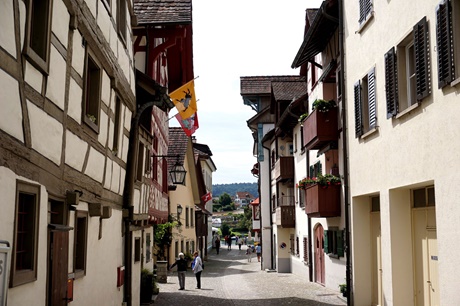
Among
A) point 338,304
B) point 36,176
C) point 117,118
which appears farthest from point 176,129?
point 36,176

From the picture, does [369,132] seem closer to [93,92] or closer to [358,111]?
[358,111]

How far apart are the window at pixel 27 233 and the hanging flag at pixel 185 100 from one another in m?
10.4

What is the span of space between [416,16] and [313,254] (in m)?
16.1

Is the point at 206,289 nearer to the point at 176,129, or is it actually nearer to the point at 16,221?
the point at 176,129

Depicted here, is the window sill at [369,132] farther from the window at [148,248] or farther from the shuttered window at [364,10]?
the window at [148,248]

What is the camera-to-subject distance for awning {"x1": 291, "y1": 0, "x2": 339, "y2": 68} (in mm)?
17906

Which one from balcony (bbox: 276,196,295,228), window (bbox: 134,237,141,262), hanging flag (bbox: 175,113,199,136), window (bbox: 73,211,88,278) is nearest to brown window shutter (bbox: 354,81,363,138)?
hanging flag (bbox: 175,113,199,136)

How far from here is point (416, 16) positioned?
11.1 m

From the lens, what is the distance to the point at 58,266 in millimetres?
8242

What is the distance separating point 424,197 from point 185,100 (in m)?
7.64

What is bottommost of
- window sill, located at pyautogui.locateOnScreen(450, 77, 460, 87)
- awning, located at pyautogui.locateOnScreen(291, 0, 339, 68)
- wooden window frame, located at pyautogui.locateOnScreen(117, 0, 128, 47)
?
window sill, located at pyautogui.locateOnScreen(450, 77, 460, 87)

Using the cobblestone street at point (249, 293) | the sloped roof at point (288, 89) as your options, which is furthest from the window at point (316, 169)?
the sloped roof at point (288, 89)

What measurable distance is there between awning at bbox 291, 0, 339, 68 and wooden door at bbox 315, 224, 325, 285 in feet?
21.3

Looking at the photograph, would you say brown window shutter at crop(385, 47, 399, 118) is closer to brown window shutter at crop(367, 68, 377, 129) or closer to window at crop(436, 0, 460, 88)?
brown window shutter at crop(367, 68, 377, 129)
